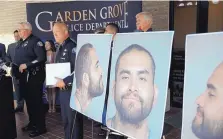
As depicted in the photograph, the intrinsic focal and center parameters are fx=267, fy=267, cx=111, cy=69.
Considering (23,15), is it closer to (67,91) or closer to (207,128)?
(67,91)

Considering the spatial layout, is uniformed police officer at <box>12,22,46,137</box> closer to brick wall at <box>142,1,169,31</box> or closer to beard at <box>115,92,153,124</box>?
beard at <box>115,92,153,124</box>

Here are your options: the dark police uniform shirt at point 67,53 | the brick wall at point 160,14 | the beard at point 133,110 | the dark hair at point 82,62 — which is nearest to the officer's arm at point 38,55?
the dark police uniform shirt at point 67,53

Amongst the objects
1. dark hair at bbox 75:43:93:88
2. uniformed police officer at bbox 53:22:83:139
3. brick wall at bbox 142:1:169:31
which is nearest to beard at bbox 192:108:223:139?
dark hair at bbox 75:43:93:88

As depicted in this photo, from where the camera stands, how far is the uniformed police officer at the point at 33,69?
4121 millimetres

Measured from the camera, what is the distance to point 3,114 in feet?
12.7

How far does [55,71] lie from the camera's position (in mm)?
2953

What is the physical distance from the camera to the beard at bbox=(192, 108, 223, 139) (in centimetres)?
140

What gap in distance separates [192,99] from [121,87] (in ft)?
2.12

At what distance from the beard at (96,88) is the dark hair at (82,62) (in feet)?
0.56

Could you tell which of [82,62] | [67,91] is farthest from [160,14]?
[82,62]

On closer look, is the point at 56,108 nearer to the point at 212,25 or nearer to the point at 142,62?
the point at 212,25

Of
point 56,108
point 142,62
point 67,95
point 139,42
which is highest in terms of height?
point 139,42

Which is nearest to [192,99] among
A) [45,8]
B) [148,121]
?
[148,121]

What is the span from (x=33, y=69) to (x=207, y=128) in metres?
3.21
